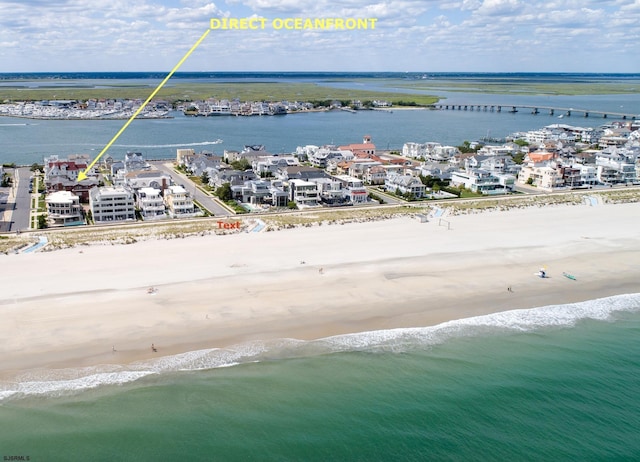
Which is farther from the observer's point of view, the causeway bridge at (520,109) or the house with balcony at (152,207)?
the causeway bridge at (520,109)

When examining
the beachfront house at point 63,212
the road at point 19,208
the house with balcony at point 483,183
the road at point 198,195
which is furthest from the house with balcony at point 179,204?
the house with balcony at point 483,183

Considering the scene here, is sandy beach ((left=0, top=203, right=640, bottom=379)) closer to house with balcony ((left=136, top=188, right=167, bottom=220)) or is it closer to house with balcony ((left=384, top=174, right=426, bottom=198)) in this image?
house with balcony ((left=136, top=188, right=167, bottom=220))

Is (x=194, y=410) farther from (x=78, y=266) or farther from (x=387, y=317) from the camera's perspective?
(x=78, y=266)

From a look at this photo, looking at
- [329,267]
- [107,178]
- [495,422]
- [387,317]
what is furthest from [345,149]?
[495,422]

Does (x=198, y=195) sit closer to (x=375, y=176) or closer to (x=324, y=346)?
(x=375, y=176)

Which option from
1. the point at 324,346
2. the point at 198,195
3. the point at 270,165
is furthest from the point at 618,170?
the point at 324,346

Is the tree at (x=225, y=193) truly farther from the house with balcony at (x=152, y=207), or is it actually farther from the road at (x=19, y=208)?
the road at (x=19, y=208)
